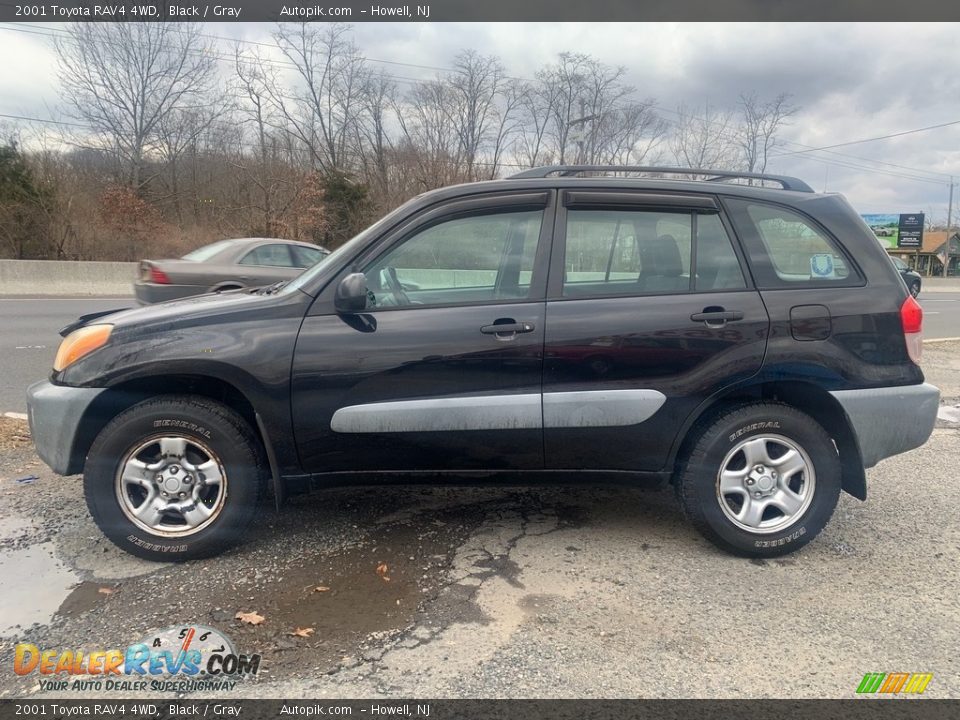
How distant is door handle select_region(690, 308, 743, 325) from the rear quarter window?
0.80ft

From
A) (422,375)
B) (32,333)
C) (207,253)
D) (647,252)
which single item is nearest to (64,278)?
(32,333)

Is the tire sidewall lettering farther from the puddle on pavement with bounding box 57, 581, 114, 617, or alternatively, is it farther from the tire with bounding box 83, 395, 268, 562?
the puddle on pavement with bounding box 57, 581, 114, 617

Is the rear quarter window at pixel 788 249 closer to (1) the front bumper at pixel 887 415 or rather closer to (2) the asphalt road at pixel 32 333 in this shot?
(1) the front bumper at pixel 887 415

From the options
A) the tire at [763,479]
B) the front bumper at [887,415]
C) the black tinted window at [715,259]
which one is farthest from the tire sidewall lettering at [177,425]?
the front bumper at [887,415]

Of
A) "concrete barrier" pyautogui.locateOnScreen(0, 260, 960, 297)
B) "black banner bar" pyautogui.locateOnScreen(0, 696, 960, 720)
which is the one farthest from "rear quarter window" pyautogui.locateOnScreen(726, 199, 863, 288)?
"concrete barrier" pyautogui.locateOnScreen(0, 260, 960, 297)

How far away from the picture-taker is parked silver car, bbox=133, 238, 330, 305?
8.59 meters

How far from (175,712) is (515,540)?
5.74 feet

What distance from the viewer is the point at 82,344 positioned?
302cm

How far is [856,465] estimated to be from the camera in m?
3.20

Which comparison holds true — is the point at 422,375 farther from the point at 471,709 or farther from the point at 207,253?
the point at 207,253

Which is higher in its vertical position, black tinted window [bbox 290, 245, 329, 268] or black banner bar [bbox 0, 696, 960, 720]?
black tinted window [bbox 290, 245, 329, 268]

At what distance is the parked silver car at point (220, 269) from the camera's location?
28.2ft

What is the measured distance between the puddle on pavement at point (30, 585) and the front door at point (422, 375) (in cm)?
121

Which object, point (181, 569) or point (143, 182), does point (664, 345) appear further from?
point (143, 182)
